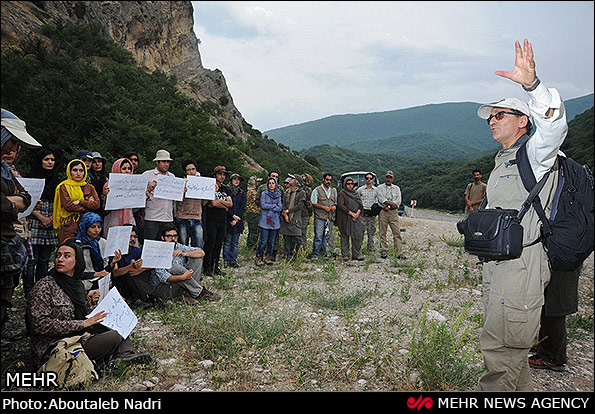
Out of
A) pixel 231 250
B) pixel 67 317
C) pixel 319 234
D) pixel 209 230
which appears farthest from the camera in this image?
pixel 319 234

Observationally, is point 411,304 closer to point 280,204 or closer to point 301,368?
point 301,368

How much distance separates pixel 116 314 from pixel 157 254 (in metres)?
Result: 1.47

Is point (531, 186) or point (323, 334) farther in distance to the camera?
point (323, 334)

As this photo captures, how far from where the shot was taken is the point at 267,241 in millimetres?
7844

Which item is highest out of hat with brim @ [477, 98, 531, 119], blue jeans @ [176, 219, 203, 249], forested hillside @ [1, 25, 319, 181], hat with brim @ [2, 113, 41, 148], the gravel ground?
forested hillside @ [1, 25, 319, 181]

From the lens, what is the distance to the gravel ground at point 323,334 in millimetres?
3193

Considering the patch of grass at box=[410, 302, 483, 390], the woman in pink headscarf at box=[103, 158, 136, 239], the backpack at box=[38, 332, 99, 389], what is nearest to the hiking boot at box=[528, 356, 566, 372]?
the patch of grass at box=[410, 302, 483, 390]

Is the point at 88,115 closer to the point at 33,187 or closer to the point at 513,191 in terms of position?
the point at 33,187

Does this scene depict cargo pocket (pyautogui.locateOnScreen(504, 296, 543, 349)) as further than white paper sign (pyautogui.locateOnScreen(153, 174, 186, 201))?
No

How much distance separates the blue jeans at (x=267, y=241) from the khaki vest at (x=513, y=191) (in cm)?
537

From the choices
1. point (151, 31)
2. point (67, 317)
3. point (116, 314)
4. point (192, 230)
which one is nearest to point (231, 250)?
point (192, 230)

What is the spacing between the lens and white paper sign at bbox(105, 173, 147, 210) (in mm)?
4660

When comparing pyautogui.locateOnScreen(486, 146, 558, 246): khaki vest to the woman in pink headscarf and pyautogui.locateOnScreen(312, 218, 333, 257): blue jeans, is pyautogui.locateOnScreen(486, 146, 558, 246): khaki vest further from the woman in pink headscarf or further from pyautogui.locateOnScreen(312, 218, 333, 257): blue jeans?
pyautogui.locateOnScreen(312, 218, 333, 257): blue jeans
